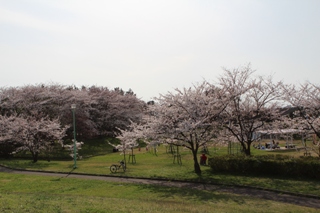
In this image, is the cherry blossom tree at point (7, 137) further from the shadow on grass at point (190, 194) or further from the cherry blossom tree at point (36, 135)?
the shadow on grass at point (190, 194)

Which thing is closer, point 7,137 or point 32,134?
point 32,134

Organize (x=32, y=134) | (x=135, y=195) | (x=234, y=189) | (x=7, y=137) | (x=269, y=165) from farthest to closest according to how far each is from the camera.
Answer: (x=7, y=137) → (x=32, y=134) → (x=269, y=165) → (x=234, y=189) → (x=135, y=195)

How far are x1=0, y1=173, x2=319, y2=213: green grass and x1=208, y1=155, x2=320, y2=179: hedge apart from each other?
5.73 meters

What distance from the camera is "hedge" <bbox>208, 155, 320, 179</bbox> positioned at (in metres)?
18.2

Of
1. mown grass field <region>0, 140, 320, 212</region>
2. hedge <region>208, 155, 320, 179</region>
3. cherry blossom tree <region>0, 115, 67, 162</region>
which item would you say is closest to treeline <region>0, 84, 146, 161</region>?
cherry blossom tree <region>0, 115, 67, 162</region>

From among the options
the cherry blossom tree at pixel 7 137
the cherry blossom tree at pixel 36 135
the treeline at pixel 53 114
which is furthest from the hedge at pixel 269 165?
the cherry blossom tree at pixel 7 137

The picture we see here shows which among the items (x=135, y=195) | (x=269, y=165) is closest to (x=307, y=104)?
(x=269, y=165)

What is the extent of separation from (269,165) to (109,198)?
11694 millimetres

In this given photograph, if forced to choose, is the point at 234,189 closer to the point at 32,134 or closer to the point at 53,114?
the point at 32,134

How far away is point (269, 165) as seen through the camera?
1969cm

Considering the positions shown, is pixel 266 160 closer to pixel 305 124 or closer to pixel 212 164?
pixel 212 164

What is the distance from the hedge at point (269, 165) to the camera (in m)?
18.2

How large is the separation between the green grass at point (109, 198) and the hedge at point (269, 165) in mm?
5731

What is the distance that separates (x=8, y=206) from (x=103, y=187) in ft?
26.0
